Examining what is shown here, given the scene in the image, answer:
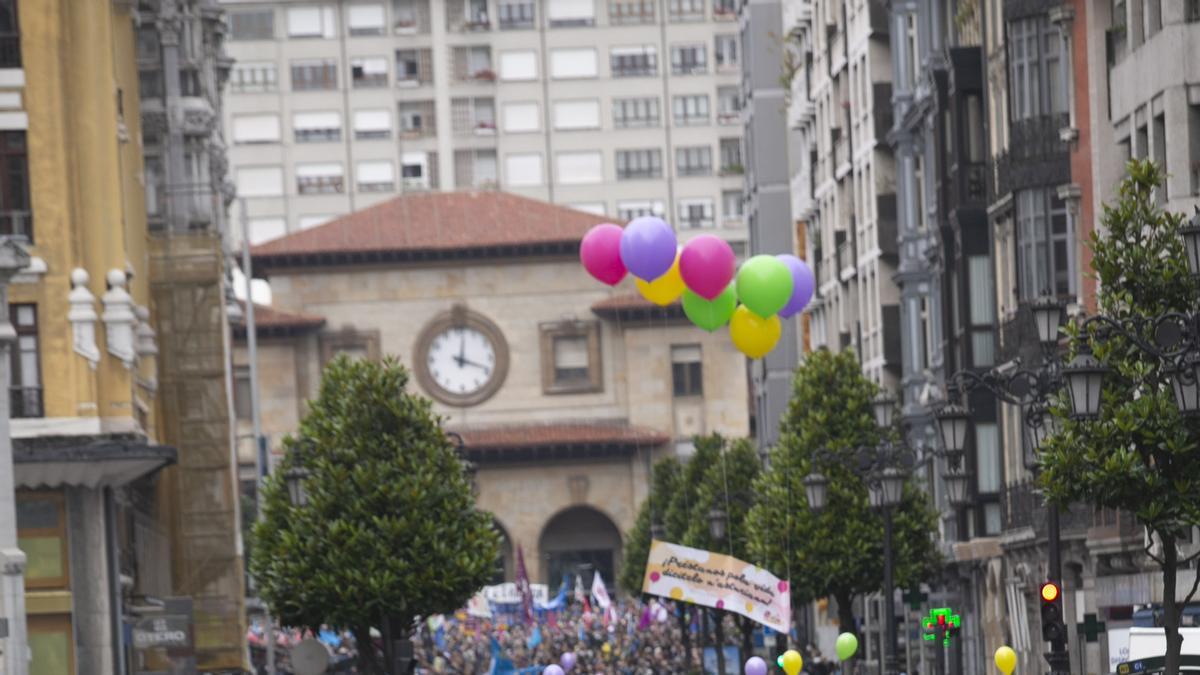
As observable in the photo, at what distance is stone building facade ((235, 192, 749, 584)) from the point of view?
132500 millimetres

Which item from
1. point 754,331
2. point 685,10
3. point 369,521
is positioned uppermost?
point 685,10

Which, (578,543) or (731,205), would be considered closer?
(578,543)

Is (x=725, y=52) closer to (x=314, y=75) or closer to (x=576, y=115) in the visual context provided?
(x=576, y=115)

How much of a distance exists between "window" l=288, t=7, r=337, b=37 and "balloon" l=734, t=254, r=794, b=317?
106 m

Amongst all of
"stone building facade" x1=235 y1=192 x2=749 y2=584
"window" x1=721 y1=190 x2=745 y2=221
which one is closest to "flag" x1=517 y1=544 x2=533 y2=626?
"stone building facade" x1=235 y1=192 x2=749 y2=584

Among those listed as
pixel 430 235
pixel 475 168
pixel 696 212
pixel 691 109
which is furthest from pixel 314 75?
pixel 430 235

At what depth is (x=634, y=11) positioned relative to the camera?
15688 centimetres

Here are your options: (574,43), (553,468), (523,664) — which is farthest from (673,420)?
(523,664)

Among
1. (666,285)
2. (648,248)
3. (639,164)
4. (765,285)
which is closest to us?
(648,248)

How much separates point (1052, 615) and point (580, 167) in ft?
404

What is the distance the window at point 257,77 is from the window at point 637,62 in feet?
55.4

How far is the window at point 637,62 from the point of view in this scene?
15662 cm

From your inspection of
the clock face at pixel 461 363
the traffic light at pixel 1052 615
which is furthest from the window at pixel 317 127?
the traffic light at pixel 1052 615

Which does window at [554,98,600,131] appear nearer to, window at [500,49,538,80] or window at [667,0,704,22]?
window at [500,49,538,80]
